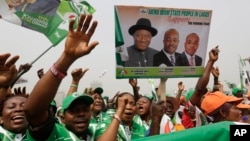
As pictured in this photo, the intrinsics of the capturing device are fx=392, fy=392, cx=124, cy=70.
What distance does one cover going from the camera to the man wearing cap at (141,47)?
4.50m

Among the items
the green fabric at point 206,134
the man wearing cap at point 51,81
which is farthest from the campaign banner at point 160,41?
the green fabric at point 206,134

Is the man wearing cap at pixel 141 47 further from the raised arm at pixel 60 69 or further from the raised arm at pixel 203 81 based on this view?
the raised arm at pixel 60 69

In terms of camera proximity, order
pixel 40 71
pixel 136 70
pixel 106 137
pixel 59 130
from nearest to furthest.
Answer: pixel 59 130
pixel 106 137
pixel 136 70
pixel 40 71

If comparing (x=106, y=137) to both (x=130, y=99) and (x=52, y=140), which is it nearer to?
(x=52, y=140)

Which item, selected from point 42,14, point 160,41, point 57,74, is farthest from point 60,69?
point 42,14

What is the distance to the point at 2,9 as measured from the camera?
6.12m

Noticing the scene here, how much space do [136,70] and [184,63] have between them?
66 centimetres

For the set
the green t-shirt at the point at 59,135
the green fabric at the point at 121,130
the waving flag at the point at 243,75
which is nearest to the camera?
the green t-shirt at the point at 59,135

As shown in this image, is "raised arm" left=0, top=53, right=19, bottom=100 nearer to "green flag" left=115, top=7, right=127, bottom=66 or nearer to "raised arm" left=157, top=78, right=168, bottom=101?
"green flag" left=115, top=7, right=127, bottom=66

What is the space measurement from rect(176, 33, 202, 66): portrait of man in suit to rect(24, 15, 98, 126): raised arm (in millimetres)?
2556

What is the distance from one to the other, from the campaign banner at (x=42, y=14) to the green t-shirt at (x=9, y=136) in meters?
3.16

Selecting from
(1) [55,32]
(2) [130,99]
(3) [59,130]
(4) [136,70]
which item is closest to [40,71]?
(1) [55,32]

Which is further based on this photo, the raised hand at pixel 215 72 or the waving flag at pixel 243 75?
the waving flag at pixel 243 75

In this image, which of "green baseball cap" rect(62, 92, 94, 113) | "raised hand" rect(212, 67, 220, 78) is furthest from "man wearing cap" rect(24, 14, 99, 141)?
"raised hand" rect(212, 67, 220, 78)
